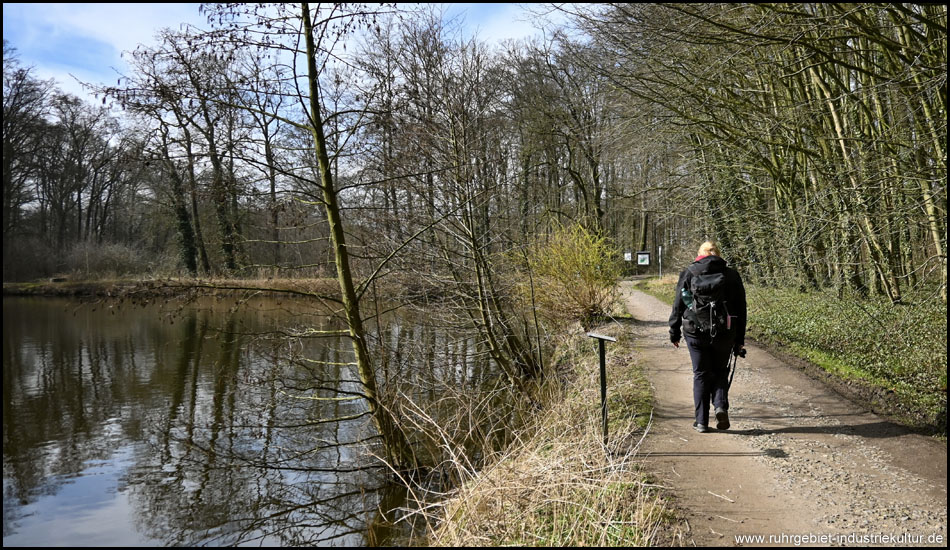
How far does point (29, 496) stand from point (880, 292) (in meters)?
14.2

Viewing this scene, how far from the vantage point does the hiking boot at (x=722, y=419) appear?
19.4 ft

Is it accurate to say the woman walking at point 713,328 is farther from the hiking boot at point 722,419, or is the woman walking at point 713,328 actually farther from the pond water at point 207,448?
the pond water at point 207,448

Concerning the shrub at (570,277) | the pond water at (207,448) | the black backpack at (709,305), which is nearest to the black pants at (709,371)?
the black backpack at (709,305)

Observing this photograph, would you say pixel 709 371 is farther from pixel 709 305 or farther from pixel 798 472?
pixel 798 472

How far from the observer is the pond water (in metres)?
6.20

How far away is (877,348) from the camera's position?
8383 mm

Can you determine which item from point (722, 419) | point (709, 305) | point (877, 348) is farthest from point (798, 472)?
point (877, 348)

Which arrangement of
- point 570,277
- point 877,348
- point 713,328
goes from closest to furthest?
point 713,328 → point 877,348 → point 570,277

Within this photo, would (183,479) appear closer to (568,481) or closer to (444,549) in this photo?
(444,549)

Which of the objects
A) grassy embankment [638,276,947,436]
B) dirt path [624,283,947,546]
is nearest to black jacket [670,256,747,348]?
dirt path [624,283,947,546]

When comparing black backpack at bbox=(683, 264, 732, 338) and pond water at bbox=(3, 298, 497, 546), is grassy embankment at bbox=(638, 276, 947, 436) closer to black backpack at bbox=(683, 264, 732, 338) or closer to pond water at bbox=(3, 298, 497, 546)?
black backpack at bbox=(683, 264, 732, 338)

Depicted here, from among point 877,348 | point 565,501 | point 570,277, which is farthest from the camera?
point 570,277

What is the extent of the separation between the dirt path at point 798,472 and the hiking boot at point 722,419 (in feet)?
A: 0.29

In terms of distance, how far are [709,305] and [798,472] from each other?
5.53 feet
